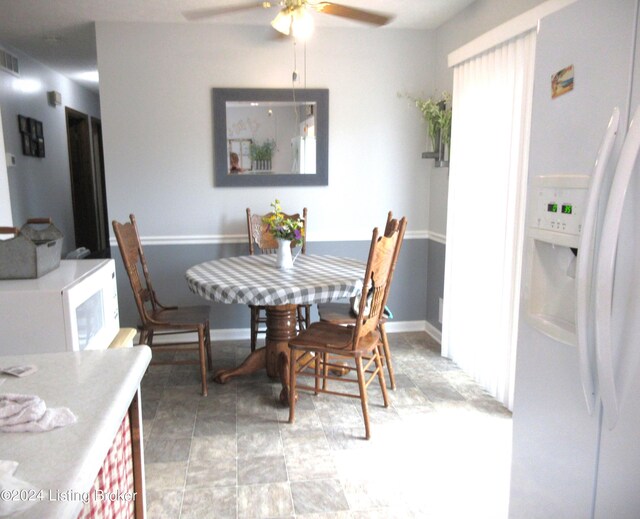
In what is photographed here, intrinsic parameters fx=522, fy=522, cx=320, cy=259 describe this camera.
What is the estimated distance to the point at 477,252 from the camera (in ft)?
10.9

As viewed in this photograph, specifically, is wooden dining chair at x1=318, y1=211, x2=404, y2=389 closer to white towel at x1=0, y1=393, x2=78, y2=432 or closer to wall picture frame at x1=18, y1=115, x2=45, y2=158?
white towel at x1=0, y1=393, x2=78, y2=432

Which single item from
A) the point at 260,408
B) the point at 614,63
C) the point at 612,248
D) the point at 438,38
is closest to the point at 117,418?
the point at 612,248

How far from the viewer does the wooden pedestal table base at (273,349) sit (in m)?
3.21

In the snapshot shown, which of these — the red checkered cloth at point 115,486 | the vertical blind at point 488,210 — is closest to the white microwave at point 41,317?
the red checkered cloth at point 115,486

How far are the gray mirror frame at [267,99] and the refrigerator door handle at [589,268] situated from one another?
3.01 m

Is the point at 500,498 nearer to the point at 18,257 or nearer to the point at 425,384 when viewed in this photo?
the point at 425,384

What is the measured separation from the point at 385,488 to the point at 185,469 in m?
0.89

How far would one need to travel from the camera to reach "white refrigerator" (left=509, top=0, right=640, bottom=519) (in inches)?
46.6

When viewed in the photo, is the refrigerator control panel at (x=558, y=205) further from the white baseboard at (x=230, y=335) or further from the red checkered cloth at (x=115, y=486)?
the white baseboard at (x=230, y=335)

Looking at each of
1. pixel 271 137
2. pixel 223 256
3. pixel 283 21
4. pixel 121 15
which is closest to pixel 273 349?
pixel 223 256

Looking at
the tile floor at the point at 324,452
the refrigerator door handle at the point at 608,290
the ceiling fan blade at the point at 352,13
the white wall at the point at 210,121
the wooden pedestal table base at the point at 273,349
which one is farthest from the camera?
the white wall at the point at 210,121

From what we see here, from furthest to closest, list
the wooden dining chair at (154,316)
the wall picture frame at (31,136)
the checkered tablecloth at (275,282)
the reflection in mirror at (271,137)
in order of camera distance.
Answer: the wall picture frame at (31,136) < the reflection in mirror at (271,137) < the wooden dining chair at (154,316) < the checkered tablecloth at (275,282)

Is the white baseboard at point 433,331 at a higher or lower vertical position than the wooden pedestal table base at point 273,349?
lower

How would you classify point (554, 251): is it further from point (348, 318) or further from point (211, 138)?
point (211, 138)
